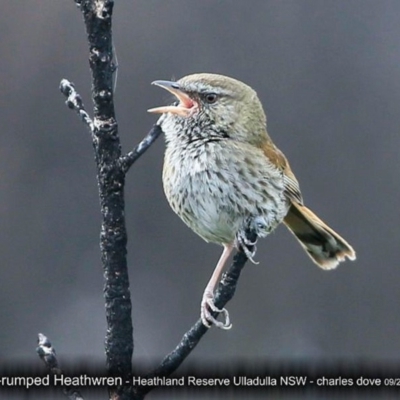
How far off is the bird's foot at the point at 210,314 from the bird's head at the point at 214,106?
0.39 metres

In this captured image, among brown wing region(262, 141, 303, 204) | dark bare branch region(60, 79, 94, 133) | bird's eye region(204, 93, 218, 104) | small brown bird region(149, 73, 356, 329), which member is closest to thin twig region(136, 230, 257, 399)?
small brown bird region(149, 73, 356, 329)

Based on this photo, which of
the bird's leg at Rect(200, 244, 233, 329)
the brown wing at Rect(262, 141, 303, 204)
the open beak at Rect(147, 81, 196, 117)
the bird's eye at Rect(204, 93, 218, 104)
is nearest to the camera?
the bird's leg at Rect(200, 244, 233, 329)

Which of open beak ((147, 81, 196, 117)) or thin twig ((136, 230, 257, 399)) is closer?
thin twig ((136, 230, 257, 399))

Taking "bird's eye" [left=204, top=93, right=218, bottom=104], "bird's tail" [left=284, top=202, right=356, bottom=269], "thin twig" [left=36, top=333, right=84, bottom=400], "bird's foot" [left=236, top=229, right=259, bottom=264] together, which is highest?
"bird's eye" [left=204, top=93, right=218, bottom=104]

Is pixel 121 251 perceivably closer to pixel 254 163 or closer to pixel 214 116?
pixel 214 116

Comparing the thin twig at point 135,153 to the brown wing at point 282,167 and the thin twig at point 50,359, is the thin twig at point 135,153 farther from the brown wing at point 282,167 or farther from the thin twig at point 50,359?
the brown wing at point 282,167

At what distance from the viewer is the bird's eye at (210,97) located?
1.79 metres

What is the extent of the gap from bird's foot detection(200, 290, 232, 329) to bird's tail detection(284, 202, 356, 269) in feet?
1.18

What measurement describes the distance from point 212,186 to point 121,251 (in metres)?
0.63

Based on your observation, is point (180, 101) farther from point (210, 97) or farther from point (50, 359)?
point (50, 359)

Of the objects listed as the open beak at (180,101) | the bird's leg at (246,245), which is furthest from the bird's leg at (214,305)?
the open beak at (180,101)

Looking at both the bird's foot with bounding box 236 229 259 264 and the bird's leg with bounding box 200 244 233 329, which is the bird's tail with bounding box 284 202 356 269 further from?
the bird's foot with bounding box 236 229 259 264

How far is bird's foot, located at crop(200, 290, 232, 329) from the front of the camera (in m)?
1.35

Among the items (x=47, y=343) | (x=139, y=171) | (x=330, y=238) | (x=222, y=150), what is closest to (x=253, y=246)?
(x=47, y=343)
